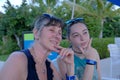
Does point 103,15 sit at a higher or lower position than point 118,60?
higher

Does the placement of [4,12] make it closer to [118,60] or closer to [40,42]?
[118,60]

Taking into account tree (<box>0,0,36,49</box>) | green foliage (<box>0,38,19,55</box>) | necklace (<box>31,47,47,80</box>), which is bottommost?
green foliage (<box>0,38,19,55</box>)

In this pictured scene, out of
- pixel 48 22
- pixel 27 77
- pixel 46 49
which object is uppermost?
pixel 48 22

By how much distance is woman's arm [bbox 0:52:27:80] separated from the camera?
1504 mm

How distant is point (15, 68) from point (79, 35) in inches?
23.7

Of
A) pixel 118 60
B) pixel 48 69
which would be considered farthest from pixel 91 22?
pixel 48 69

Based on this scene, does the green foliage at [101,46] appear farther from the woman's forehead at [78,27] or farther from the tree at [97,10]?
the woman's forehead at [78,27]

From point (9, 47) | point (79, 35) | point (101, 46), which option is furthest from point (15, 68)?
point (9, 47)

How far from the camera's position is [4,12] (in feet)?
56.3

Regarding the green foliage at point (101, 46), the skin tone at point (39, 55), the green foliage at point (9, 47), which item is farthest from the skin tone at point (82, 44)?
the green foliage at point (9, 47)

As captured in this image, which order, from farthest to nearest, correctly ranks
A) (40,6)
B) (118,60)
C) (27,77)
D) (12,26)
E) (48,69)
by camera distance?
(40,6)
(12,26)
(118,60)
(48,69)
(27,77)

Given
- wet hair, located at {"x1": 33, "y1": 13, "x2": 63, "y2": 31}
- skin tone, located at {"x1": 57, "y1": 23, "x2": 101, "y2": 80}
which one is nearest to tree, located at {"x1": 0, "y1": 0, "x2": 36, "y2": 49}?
skin tone, located at {"x1": 57, "y1": 23, "x2": 101, "y2": 80}

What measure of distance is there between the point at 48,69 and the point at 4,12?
15.8 meters

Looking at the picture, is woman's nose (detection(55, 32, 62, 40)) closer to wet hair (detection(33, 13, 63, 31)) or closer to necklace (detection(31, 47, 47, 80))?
wet hair (detection(33, 13, 63, 31))
